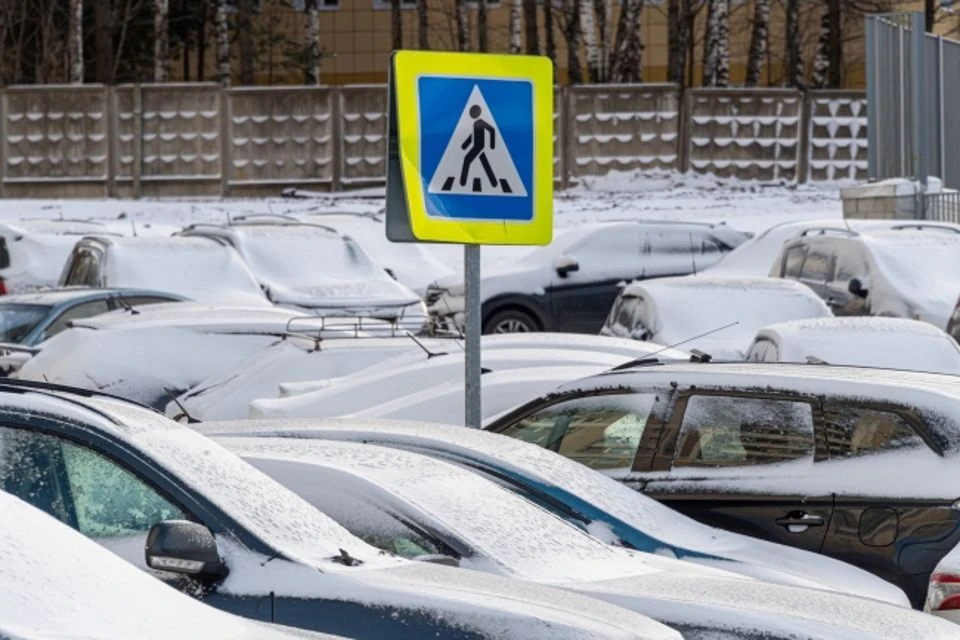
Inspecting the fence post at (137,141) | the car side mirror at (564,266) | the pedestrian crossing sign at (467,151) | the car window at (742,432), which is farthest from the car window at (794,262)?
the fence post at (137,141)

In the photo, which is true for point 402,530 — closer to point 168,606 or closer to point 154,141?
point 168,606

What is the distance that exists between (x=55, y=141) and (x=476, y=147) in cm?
3111

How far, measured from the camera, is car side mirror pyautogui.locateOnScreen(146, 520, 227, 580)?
503cm

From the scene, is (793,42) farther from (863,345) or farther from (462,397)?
(462,397)

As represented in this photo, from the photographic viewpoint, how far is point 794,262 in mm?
20328

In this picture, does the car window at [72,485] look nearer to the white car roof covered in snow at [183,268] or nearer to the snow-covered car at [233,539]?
the snow-covered car at [233,539]

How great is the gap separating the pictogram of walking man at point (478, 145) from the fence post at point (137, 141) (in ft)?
99.5

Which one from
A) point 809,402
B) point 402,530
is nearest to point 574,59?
point 809,402

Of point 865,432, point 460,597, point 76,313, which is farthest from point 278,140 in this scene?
point 460,597

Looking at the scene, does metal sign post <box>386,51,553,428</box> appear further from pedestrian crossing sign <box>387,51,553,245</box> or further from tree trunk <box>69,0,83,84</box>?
tree trunk <box>69,0,83,84</box>

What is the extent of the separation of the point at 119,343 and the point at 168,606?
1020cm

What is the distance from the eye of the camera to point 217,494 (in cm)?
552

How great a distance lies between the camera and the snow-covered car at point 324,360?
12.5 metres

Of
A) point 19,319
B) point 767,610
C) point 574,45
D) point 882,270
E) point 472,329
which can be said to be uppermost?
point 574,45
